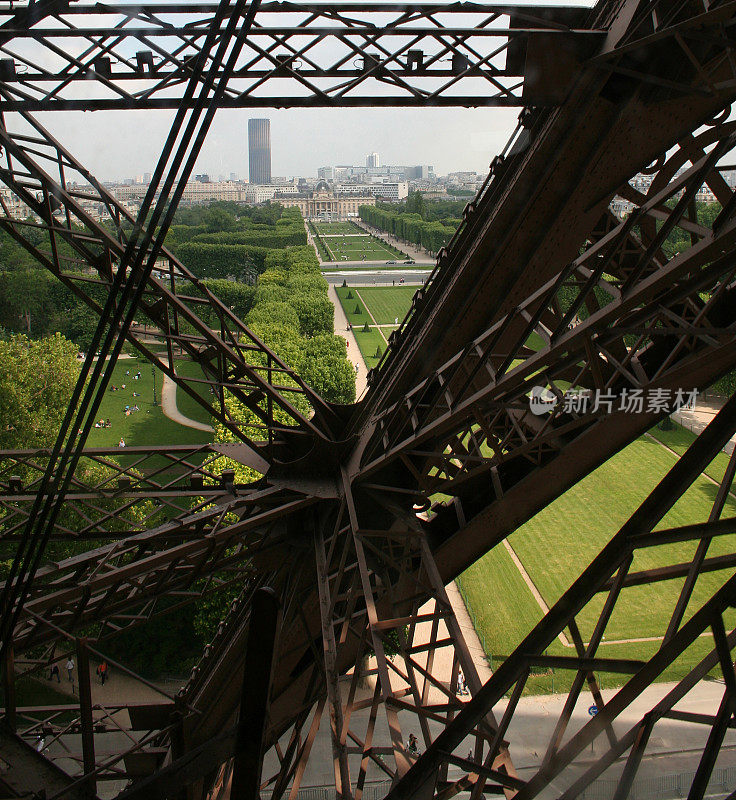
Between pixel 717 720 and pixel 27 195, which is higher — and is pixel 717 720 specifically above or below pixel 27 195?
below

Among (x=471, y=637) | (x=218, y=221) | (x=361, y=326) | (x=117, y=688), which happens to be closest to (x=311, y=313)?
(x=361, y=326)

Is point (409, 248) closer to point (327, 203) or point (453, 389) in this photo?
point (453, 389)

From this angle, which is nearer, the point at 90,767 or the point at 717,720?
the point at 717,720

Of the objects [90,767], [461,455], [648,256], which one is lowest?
[90,767]

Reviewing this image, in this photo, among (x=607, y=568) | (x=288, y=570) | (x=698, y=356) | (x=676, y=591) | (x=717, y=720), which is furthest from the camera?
(x=676, y=591)

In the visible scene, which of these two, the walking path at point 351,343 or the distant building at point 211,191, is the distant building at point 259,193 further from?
the walking path at point 351,343

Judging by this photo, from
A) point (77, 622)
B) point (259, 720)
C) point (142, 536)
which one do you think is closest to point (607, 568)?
point (259, 720)

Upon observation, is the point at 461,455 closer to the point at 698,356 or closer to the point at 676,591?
the point at 698,356
